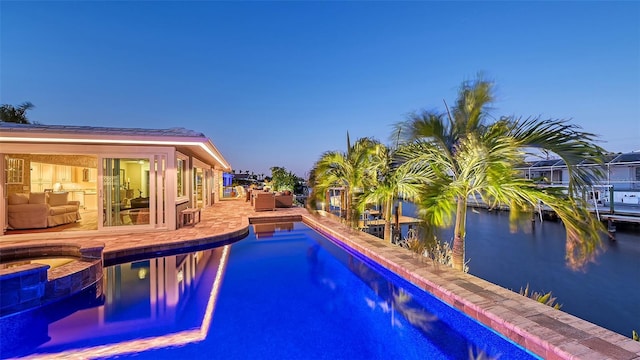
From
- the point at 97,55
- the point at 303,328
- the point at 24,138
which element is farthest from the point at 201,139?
the point at 97,55

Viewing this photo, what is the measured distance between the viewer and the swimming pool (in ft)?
10.5

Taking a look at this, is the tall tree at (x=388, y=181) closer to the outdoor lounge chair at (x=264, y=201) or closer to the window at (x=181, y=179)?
the outdoor lounge chair at (x=264, y=201)

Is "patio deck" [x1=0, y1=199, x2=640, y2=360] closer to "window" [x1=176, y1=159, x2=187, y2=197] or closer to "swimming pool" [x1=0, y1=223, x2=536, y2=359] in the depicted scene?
"swimming pool" [x1=0, y1=223, x2=536, y2=359]

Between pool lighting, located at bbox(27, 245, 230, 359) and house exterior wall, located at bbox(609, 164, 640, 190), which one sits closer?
pool lighting, located at bbox(27, 245, 230, 359)

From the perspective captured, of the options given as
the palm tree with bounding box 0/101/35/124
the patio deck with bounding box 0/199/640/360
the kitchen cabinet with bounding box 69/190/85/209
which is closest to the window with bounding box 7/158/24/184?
the patio deck with bounding box 0/199/640/360

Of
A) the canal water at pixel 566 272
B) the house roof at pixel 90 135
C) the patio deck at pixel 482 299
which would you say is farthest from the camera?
the house roof at pixel 90 135

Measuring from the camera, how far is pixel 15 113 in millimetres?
18125

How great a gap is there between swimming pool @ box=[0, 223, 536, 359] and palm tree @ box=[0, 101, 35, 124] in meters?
19.8

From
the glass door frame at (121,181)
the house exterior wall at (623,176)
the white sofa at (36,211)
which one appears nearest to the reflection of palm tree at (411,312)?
the glass door frame at (121,181)

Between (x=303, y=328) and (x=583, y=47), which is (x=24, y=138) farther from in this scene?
(x=583, y=47)

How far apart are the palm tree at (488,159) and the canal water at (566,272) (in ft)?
2.12

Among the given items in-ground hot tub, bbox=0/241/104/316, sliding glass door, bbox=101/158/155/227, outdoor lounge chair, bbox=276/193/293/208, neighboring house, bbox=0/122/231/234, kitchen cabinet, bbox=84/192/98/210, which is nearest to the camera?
in-ground hot tub, bbox=0/241/104/316

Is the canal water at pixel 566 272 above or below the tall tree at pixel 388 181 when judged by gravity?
below

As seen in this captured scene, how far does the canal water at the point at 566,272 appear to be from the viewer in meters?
5.99
